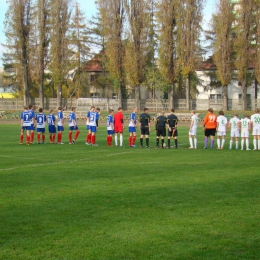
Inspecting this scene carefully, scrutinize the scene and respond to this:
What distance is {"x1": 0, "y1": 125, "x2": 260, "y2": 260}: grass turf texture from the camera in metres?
7.43

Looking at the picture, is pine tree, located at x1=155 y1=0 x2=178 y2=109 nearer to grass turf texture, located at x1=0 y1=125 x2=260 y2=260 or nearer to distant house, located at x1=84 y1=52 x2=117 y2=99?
distant house, located at x1=84 y1=52 x2=117 y2=99

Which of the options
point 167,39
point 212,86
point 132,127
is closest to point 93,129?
point 132,127

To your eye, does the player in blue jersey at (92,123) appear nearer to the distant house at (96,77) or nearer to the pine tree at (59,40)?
the pine tree at (59,40)

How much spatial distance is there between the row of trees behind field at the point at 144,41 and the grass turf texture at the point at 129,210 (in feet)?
144

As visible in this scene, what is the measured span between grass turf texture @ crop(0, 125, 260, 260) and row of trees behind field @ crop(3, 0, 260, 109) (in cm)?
4391

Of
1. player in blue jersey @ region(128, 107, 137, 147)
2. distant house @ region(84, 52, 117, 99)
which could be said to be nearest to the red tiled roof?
distant house @ region(84, 52, 117, 99)

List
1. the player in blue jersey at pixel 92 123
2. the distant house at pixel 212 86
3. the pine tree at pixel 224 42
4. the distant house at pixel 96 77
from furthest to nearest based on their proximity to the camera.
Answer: the distant house at pixel 96 77 → the distant house at pixel 212 86 → the pine tree at pixel 224 42 → the player in blue jersey at pixel 92 123

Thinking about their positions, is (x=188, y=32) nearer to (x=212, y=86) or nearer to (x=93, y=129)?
(x=212, y=86)

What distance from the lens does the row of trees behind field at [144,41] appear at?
59.5 m

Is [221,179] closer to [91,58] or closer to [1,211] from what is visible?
[1,211]

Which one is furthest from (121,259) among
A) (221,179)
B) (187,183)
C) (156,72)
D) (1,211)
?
(156,72)

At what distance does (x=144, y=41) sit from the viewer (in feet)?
206

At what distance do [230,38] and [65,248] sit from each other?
181 feet

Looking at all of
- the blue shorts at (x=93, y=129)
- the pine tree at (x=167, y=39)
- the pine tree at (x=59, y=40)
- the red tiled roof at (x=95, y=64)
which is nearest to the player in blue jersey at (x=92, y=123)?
the blue shorts at (x=93, y=129)
